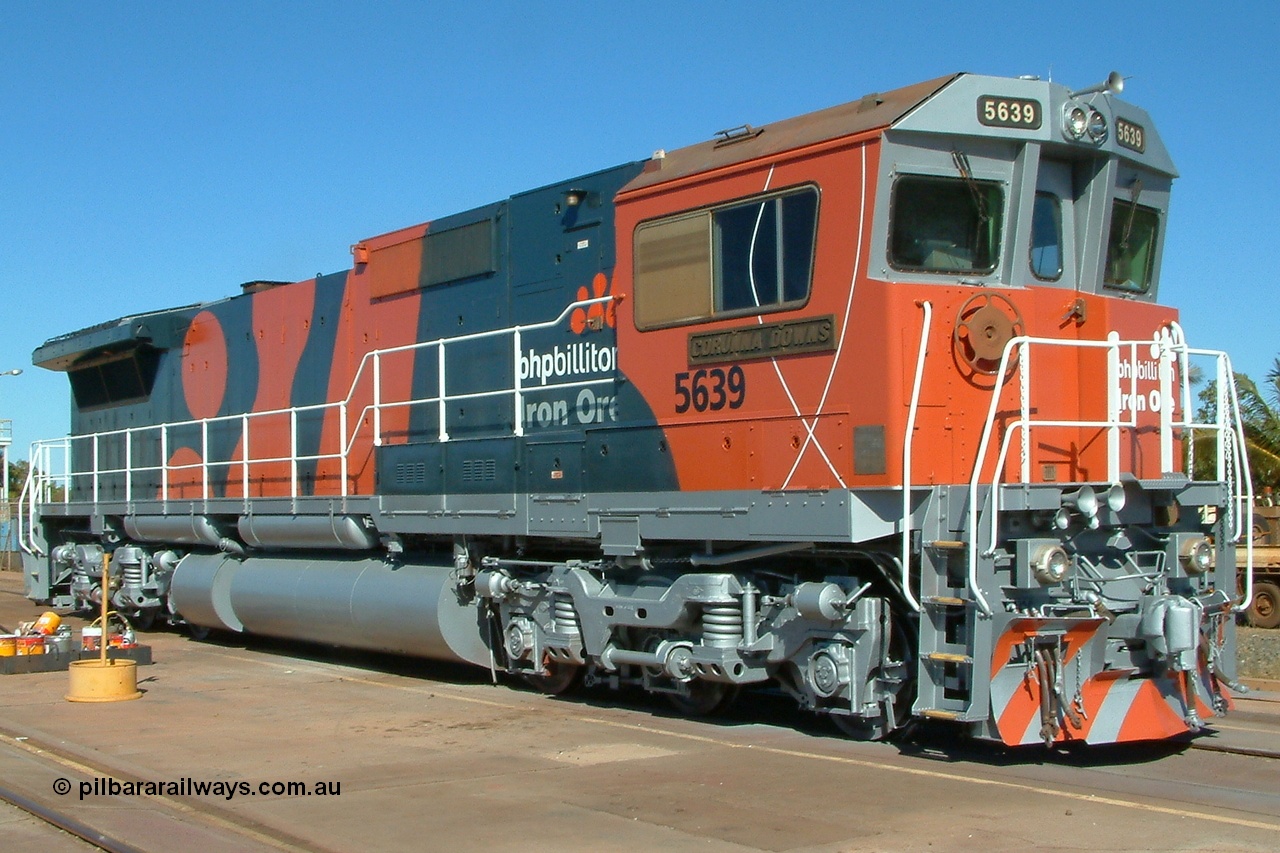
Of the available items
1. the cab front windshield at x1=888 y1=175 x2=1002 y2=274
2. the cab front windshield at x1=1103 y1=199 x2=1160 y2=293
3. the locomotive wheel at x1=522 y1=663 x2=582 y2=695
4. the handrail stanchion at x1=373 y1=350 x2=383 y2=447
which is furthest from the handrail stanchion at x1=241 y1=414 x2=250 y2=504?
the cab front windshield at x1=1103 y1=199 x2=1160 y2=293

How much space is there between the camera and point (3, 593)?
1160 inches

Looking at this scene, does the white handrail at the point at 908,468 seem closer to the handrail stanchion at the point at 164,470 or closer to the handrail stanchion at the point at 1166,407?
the handrail stanchion at the point at 1166,407

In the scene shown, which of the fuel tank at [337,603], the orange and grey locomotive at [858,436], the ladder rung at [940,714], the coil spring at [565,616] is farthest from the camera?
the fuel tank at [337,603]

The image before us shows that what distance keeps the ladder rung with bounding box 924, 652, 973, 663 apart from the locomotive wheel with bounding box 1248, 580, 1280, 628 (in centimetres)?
1485

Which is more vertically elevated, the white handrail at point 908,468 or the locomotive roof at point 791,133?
the locomotive roof at point 791,133

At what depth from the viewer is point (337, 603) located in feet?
45.3

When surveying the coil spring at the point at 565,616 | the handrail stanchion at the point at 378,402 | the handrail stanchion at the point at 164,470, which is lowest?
Result: the coil spring at the point at 565,616

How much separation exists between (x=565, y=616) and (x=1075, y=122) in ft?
18.4

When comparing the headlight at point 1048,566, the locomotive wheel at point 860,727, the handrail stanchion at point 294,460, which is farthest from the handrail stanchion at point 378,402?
the headlight at point 1048,566

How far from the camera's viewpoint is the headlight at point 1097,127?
932cm

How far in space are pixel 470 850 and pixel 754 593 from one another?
357cm

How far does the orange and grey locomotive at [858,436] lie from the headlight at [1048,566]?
22 mm

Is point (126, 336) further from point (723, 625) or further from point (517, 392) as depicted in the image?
point (723, 625)

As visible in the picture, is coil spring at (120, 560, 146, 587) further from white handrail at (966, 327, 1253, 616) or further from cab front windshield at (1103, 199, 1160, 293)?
cab front windshield at (1103, 199, 1160, 293)
